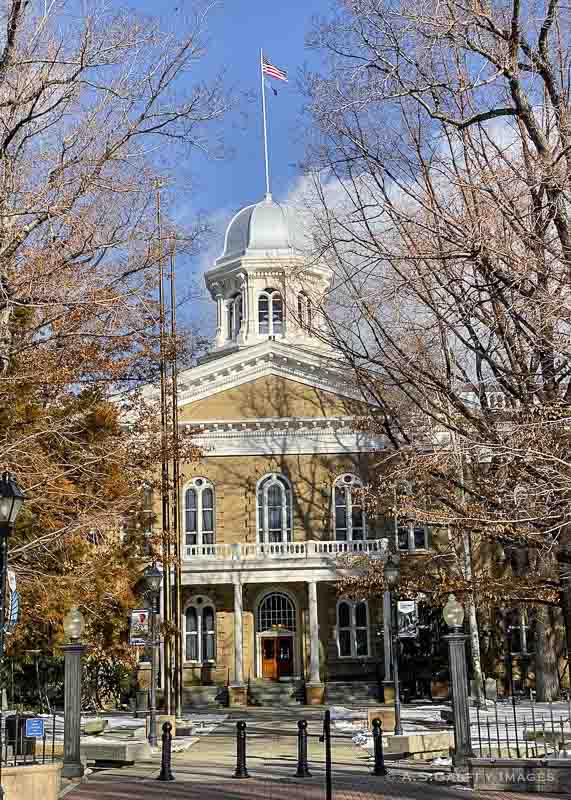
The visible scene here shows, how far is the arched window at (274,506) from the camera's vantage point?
39375mm

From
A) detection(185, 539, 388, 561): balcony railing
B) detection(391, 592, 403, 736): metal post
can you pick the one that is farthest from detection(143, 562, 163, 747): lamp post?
detection(185, 539, 388, 561): balcony railing

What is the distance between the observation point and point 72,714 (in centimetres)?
1716

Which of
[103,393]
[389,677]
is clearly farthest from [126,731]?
[389,677]

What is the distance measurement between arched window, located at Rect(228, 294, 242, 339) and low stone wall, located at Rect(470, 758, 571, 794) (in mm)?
34798

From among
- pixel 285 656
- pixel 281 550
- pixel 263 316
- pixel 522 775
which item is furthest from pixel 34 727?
pixel 263 316

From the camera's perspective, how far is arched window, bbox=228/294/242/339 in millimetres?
49125

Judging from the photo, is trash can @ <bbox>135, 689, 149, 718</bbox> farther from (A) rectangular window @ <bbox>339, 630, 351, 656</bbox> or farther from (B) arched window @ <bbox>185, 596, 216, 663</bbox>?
(A) rectangular window @ <bbox>339, 630, 351, 656</bbox>

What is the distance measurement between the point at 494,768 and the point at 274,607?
→ 24.4 meters

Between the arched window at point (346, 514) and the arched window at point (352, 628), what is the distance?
242 cm

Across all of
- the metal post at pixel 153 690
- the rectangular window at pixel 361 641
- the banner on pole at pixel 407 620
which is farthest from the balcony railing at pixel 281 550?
the banner on pole at pixel 407 620

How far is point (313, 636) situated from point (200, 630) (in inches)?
175

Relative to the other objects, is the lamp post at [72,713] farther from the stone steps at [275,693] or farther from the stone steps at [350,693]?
the stone steps at [350,693]

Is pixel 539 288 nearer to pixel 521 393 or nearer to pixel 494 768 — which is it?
pixel 521 393

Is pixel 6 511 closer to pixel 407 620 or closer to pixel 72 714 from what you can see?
pixel 72 714
